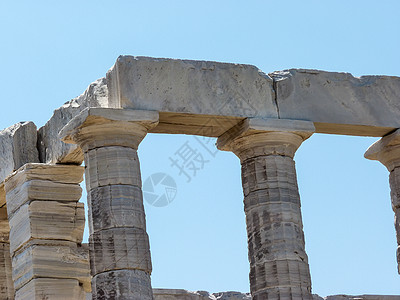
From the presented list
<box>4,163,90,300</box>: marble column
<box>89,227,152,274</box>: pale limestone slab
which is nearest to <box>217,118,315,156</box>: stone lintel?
<box>89,227,152,274</box>: pale limestone slab

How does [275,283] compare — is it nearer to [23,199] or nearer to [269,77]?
[269,77]

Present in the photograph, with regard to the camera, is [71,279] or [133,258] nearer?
[133,258]

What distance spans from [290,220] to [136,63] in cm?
428

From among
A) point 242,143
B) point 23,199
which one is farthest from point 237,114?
point 23,199

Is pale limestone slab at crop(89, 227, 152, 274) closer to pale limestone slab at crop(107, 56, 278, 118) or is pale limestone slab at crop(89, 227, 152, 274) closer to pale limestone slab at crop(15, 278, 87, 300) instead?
pale limestone slab at crop(107, 56, 278, 118)

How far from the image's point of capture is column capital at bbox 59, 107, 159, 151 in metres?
25.7

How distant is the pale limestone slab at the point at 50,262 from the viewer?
28969 millimetres

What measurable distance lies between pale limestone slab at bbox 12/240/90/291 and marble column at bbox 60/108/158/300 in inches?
137

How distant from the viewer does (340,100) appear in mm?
27984

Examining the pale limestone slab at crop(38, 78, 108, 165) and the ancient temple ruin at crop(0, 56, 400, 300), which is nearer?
the ancient temple ruin at crop(0, 56, 400, 300)

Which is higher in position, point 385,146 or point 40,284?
point 385,146

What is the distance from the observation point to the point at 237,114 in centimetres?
2686

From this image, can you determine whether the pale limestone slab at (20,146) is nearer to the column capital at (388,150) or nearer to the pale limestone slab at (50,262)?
the pale limestone slab at (50,262)

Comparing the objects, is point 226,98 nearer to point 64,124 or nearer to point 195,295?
point 64,124
